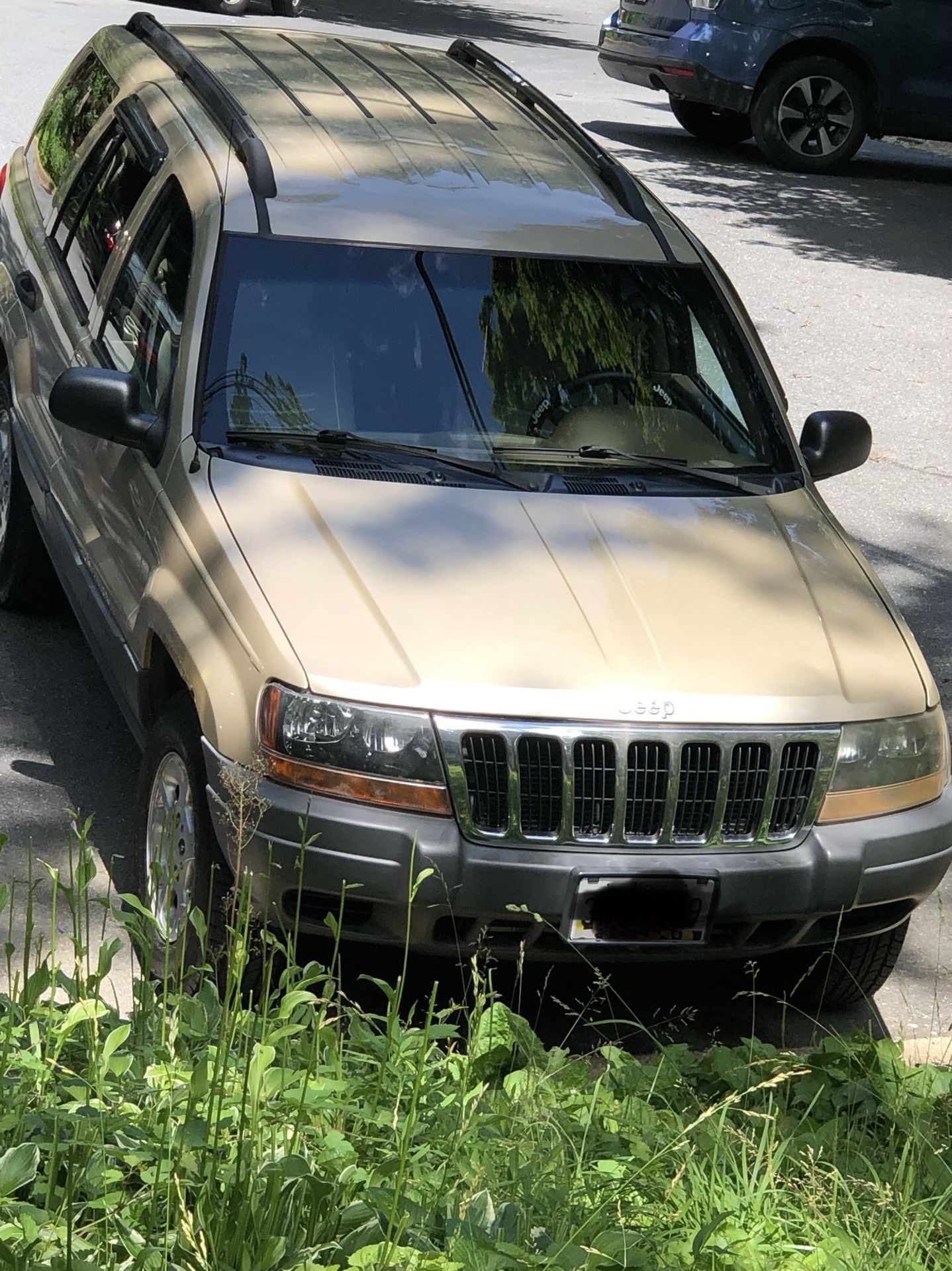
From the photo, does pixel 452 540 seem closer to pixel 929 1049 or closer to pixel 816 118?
pixel 929 1049

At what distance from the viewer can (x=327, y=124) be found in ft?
17.5

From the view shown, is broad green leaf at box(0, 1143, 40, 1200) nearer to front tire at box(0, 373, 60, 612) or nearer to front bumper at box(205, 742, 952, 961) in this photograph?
front bumper at box(205, 742, 952, 961)

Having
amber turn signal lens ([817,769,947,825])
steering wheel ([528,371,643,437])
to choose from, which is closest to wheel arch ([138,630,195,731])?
steering wheel ([528,371,643,437])

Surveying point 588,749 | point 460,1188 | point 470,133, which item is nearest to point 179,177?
point 470,133

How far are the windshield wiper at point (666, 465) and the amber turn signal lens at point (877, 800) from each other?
1.04 m

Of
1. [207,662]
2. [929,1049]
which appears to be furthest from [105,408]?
[929,1049]

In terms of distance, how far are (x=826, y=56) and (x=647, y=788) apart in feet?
42.0

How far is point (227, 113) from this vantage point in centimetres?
512

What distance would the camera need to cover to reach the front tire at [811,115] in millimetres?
15156

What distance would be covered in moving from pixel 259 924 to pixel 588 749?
84cm

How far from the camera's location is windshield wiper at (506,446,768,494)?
4.76 m

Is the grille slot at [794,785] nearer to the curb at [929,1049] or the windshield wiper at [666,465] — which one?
the curb at [929,1049]

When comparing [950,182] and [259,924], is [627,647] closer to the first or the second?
[259,924]

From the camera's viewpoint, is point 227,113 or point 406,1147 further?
point 227,113
